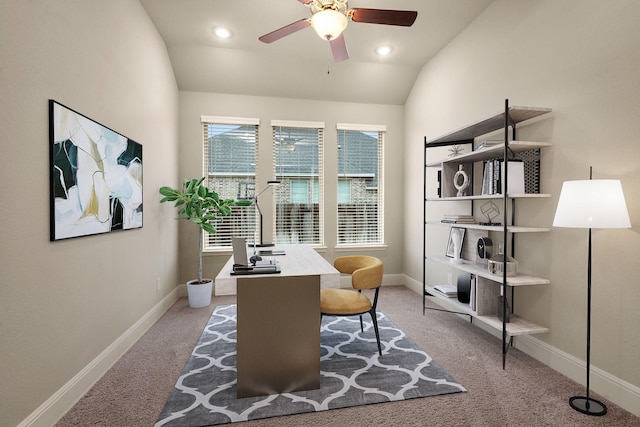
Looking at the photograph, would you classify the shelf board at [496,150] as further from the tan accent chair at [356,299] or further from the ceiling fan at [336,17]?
the tan accent chair at [356,299]

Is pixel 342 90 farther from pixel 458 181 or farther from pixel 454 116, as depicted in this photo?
pixel 458 181

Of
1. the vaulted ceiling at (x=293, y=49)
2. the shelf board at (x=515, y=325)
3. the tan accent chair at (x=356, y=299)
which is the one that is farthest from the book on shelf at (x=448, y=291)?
the vaulted ceiling at (x=293, y=49)

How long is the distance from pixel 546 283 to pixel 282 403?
212cm

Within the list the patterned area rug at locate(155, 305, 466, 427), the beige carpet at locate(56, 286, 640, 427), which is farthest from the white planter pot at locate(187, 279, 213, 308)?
the patterned area rug at locate(155, 305, 466, 427)

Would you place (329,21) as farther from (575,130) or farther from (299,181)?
(299,181)

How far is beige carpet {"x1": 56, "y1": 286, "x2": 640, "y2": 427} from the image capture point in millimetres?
1812

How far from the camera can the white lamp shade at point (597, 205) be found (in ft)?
5.71

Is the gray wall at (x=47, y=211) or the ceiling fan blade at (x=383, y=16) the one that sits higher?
the ceiling fan blade at (x=383, y=16)

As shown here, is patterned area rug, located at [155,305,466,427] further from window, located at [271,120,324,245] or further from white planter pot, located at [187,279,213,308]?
window, located at [271,120,324,245]

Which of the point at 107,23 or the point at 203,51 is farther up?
the point at 203,51

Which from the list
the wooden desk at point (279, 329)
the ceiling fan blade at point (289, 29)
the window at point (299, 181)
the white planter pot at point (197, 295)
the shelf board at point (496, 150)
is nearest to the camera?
the wooden desk at point (279, 329)

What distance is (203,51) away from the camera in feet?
12.9

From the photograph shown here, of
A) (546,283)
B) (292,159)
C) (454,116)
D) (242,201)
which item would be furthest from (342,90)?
(546,283)

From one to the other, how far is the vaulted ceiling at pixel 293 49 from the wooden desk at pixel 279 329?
2731mm
